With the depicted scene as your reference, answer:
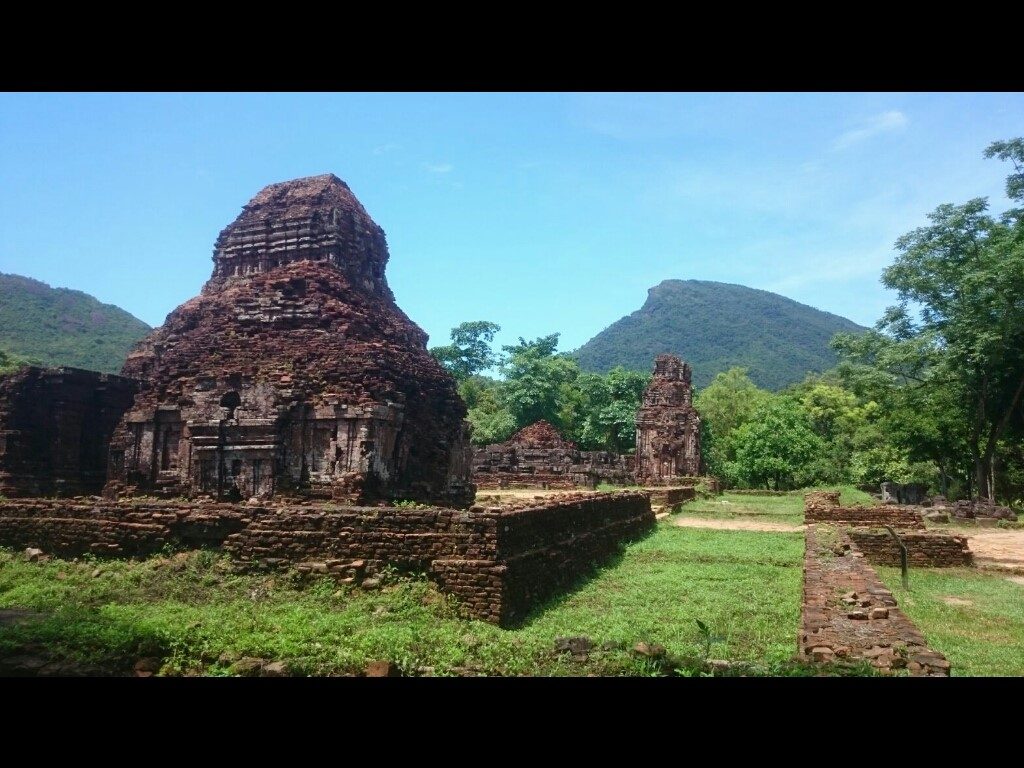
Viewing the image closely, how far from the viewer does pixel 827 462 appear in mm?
43875

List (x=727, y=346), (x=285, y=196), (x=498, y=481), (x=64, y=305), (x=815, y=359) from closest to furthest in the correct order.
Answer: (x=285, y=196) → (x=498, y=481) → (x=64, y=305) → (x=815, y=359) → (x=727, y=346)

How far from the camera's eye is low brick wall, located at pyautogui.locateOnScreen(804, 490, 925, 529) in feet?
57.7

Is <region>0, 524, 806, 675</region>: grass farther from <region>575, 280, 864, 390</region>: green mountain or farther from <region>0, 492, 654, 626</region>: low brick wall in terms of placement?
<region>575, 280, 864, 390</region>: green mountain

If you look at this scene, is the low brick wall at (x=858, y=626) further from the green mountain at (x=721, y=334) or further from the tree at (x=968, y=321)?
the green mountain at (x=721, y=334)

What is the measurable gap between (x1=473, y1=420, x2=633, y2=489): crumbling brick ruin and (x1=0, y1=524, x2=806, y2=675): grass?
21012 millimetres

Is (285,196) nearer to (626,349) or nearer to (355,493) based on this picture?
(355,493)

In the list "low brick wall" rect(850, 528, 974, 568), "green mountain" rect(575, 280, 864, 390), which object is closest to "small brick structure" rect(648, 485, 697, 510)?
"low brick wall" rect(850, 528, 974, 568)

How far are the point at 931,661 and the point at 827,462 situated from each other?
138 feet

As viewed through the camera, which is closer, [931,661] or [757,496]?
[931,661]

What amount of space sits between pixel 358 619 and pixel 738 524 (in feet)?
53.6

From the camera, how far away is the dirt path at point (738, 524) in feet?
64.6

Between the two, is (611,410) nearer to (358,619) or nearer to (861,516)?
(861,516)
